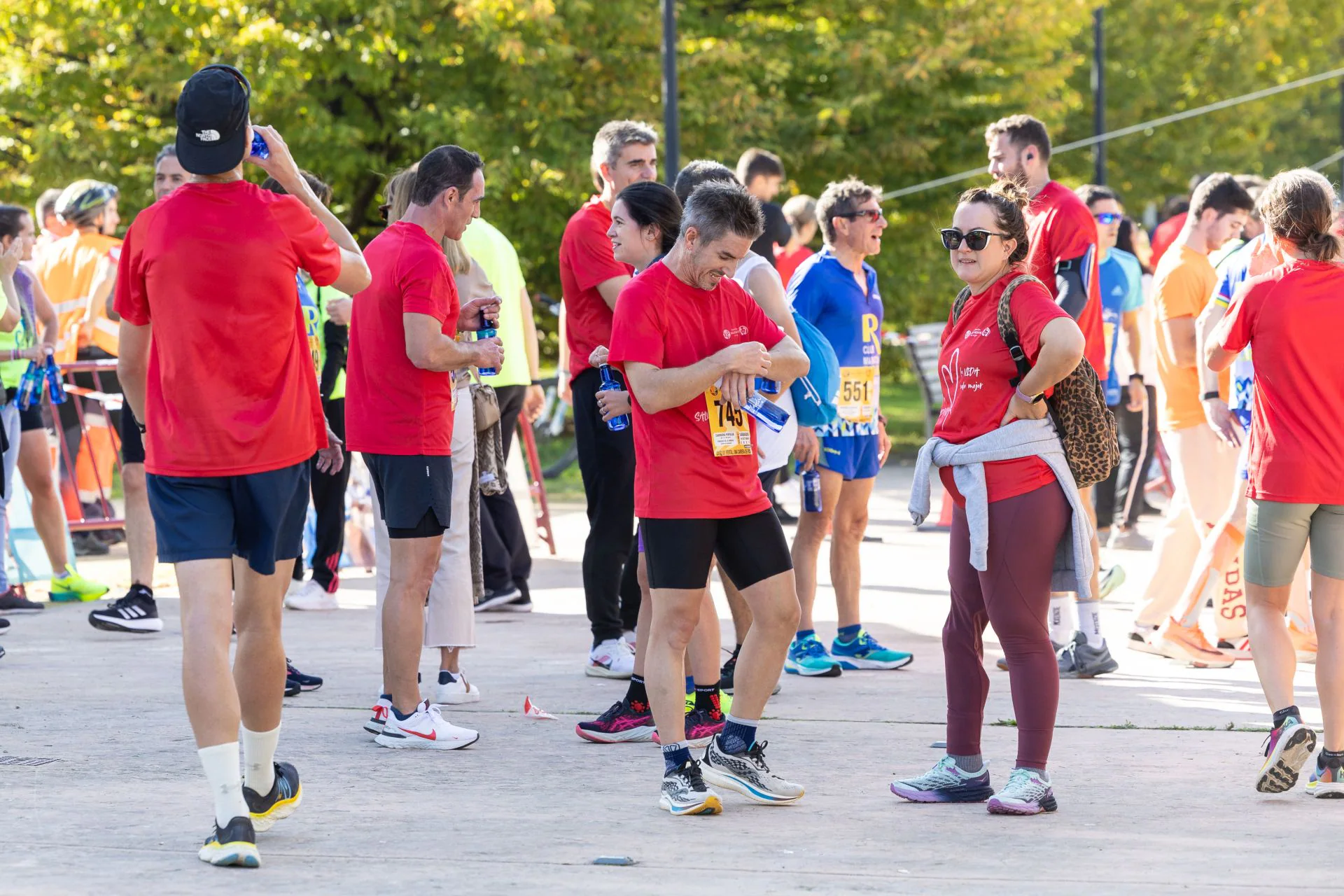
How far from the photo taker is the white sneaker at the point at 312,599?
892 centimetres

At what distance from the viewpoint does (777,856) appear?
14.7 ft

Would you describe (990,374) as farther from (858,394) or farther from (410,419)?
(858,394)

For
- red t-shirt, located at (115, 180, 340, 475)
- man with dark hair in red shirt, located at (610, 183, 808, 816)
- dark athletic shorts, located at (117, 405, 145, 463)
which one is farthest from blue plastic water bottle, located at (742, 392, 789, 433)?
dark athletic shorts, located at (117, 405, 145, 463)

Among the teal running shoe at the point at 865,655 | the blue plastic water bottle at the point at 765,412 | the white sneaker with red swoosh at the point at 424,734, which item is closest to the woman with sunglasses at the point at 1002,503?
the blue plastic water bottle at the point at 765,412

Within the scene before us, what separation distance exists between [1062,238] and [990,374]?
2.17 meters

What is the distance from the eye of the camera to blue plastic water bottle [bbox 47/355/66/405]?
870 cm

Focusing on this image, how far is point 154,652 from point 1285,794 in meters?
4.82

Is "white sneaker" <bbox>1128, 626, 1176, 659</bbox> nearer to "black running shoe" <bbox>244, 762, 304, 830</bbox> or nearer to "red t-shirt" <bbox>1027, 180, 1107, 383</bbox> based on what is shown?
"red t-shirt" <bbox>1027, 180, 1107, 383</bbox>

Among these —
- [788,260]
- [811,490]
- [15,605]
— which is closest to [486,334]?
[811,490]

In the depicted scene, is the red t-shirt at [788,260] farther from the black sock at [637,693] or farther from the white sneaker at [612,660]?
the black sock at [637,693]

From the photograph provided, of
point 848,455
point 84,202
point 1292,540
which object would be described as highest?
point 84,202

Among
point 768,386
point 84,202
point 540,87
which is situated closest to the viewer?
point 768,386

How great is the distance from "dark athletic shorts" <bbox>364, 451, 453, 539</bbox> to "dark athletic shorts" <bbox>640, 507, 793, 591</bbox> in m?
1.02

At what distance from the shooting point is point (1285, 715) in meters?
5.24
